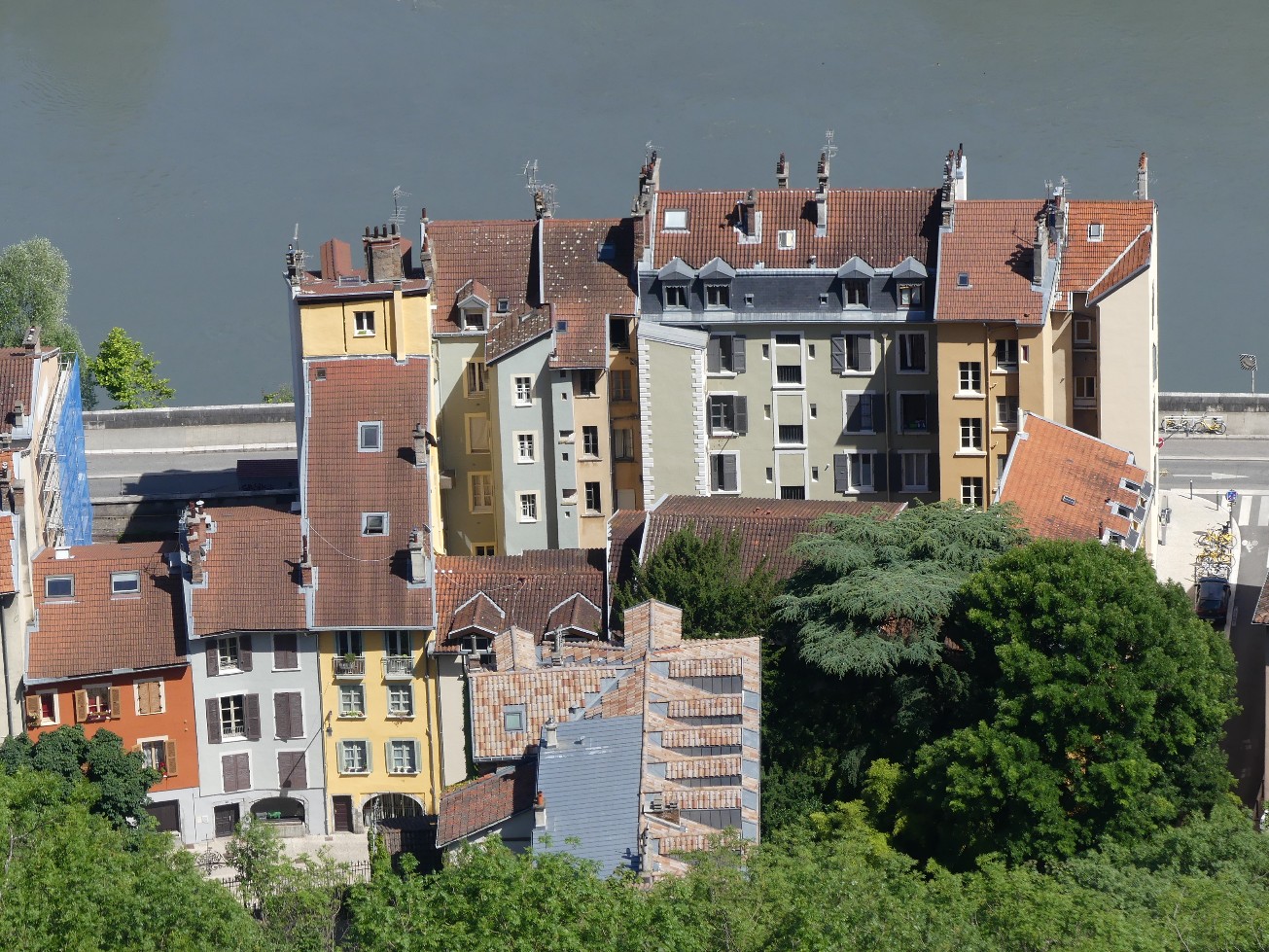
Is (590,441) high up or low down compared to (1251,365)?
down

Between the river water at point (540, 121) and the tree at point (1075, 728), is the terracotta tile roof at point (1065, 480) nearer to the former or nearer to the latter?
the tree at point (1075, 728)

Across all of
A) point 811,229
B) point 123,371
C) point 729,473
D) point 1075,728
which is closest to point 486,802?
point 1075,728

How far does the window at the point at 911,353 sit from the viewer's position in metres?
68.0

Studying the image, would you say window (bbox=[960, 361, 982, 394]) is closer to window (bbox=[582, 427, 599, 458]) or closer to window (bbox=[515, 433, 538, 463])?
window (bbox=[582, 427, 599, 458])

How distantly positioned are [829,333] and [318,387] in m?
15.1

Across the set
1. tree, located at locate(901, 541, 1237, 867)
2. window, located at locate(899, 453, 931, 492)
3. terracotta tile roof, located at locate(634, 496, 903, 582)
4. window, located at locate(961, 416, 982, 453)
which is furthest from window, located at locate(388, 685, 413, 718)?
window, located at locate(961, 416, 982, 453)

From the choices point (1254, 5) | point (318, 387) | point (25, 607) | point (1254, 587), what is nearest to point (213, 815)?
point (25, 607)

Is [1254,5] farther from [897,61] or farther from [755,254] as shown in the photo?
[755,254]

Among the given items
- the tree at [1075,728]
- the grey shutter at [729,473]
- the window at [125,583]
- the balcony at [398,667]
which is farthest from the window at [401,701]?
the tree at [1075,728]

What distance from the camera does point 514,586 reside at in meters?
59.1

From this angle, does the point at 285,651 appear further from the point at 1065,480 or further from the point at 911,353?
the point at 911,353

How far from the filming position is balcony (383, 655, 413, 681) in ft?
193

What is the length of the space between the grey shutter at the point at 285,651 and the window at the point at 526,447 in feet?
35.1

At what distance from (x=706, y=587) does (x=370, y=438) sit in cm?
1069
